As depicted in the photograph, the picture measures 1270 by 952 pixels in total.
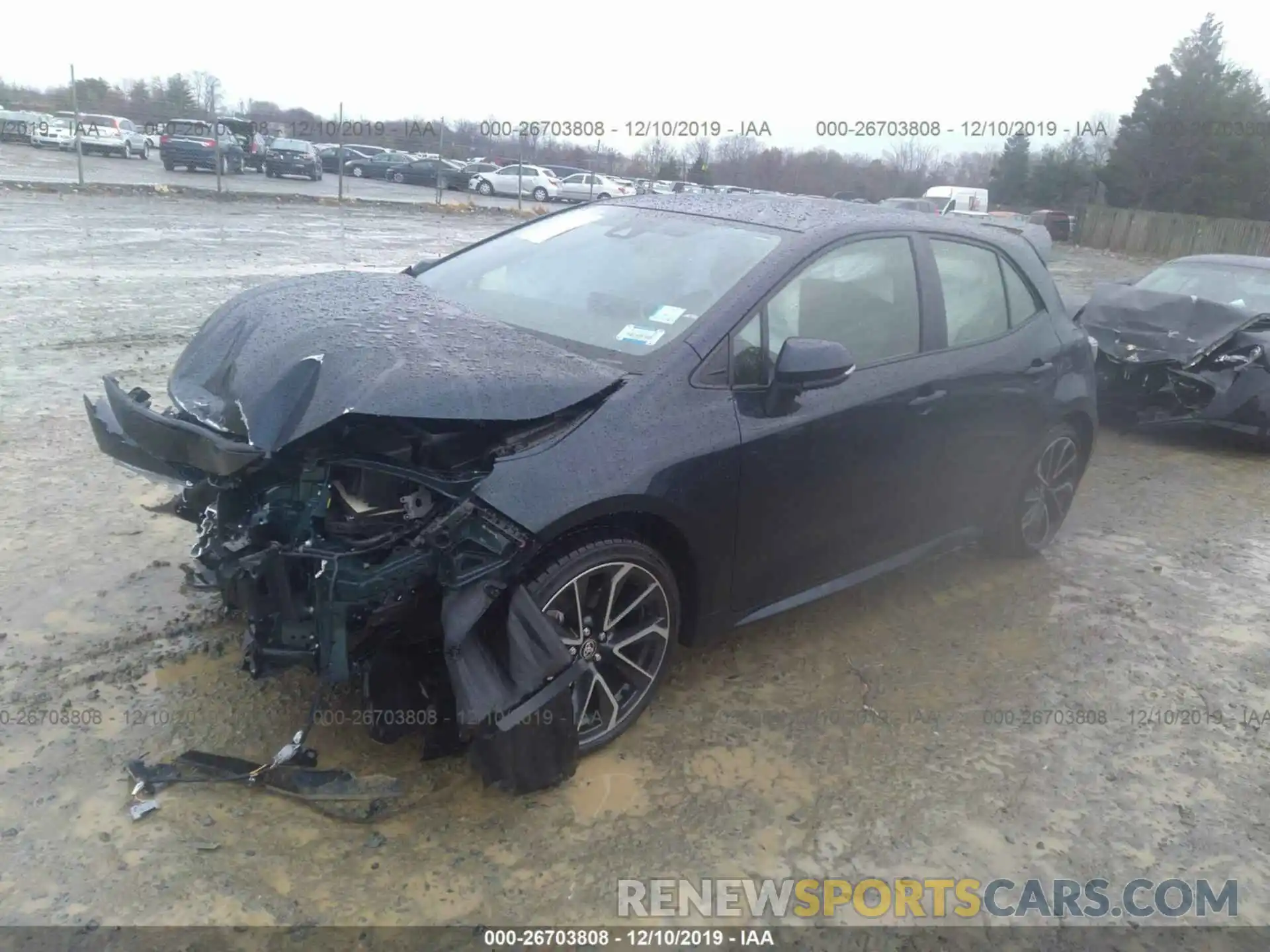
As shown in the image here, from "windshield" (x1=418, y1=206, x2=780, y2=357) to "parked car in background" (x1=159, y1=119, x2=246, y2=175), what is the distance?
26068 millimetres

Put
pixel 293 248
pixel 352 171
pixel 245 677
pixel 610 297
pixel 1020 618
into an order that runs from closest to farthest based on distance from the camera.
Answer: pixel 245 677 < pixel 610 297 < pixel 1020 618 < pixel 293 248 < pixel 352 171

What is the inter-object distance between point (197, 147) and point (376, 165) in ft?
38.2

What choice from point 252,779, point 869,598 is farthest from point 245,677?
point 869,598

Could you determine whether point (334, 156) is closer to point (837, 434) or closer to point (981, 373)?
point (981, 373)

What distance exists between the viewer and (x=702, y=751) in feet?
11.2

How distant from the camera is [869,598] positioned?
15.7 ft

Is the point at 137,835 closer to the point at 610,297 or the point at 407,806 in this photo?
the point at 407,806

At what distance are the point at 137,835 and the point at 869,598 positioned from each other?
3.27m

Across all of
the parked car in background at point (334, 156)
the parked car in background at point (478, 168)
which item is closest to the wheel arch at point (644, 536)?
the parked car in background at point (478, 168)

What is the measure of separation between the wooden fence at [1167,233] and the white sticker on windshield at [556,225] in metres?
37.6

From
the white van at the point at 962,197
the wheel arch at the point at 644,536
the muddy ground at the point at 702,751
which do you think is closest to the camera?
the muddy ground at the point at 702,751

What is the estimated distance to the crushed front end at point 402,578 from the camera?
283cm

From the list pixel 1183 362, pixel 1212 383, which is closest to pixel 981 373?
pixel 1183 362

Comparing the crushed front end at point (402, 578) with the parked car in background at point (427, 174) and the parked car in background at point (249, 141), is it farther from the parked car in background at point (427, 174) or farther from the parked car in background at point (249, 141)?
the parked car in background at point (427, 174)
